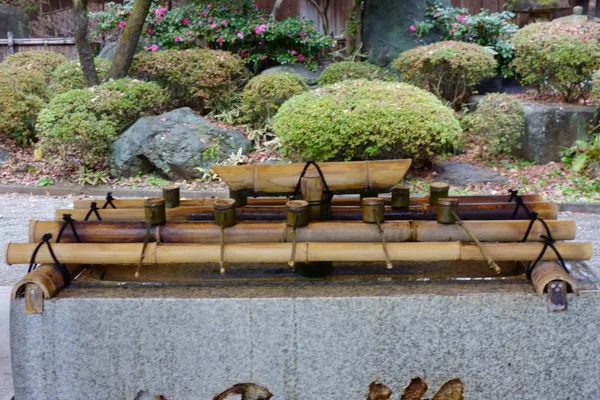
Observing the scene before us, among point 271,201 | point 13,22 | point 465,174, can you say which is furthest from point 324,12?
point 271,201

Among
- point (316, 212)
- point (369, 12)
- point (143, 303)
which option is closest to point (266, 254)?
point (316, 212)

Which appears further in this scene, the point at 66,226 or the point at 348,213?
the point at 348,213

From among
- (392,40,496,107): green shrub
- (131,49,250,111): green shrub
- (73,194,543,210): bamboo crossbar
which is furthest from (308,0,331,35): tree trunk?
(73,194,543,210): bamboo crossbar

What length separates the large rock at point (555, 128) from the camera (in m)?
9.05

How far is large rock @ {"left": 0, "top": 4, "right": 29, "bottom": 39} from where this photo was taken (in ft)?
59.9

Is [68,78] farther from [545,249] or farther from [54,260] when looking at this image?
[545,249]

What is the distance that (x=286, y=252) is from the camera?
7.56 ft

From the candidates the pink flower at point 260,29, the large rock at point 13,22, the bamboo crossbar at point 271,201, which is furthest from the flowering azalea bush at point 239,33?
the bamboo crossbar at point 271,201

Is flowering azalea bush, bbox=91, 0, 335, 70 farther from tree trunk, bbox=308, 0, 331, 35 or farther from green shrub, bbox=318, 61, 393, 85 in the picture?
tree trunk, bbox=308, 0, 331, 35

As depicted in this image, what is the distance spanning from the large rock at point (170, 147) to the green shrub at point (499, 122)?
3680mm

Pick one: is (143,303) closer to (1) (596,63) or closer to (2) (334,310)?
(2) (334,310)

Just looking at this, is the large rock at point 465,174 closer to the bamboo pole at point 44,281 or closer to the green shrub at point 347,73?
the green shrub at point 347,73

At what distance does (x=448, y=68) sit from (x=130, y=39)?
18.4 ft

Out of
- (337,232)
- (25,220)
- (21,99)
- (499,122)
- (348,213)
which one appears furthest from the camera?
(21,99)
